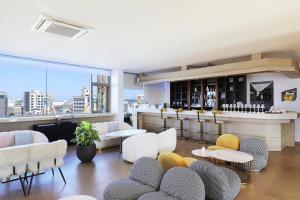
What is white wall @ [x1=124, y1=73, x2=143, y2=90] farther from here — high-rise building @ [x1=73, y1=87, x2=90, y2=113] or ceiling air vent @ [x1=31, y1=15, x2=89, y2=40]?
ceiling air vent @ [x1=31, y1=15, x2=89, y2=40]

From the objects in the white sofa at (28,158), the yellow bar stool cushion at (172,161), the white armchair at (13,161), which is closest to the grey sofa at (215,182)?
the yellow bar stool cushion at (172,161)

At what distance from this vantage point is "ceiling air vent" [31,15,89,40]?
356cm

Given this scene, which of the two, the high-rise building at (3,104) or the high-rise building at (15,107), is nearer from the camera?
the high-rise building at (3,104)

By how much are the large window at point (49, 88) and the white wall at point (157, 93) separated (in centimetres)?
228

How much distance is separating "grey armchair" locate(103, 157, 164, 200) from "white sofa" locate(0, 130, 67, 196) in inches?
55.4

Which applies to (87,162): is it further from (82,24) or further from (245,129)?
(245,129)

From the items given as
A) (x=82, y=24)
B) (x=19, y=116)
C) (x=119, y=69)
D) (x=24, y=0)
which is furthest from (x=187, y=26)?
(x=19, y=116)

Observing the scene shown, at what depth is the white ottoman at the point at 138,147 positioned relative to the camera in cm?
505

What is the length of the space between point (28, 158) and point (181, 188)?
259 centimetres

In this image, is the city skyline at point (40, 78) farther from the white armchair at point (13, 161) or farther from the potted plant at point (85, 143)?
the white armchair at point (13, 161)

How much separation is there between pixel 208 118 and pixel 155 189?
16.9 ft

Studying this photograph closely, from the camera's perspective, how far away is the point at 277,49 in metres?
5.62

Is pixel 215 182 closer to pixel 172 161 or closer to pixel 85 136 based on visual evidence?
pixel 172 161

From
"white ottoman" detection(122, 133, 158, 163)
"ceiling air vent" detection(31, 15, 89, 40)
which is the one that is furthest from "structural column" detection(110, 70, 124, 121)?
"ceiling air vent" detection(31, 15, 89, 40)
